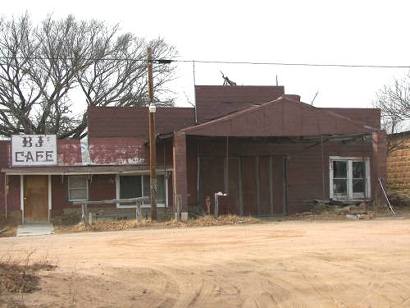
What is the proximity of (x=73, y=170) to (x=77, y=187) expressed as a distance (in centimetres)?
128

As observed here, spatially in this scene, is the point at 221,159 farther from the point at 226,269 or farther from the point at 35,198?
the point at 226,269

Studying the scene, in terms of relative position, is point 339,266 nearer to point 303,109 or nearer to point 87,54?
point 303,109

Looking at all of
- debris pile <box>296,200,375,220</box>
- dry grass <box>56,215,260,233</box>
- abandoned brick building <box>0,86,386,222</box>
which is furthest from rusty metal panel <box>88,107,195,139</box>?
debris pile <box>296,200,375,220</box>

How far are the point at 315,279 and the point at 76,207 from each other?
18758 mm

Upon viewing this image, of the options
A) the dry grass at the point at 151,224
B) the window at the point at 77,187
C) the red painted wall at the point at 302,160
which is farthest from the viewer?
the red painted wall at the point at 302,160

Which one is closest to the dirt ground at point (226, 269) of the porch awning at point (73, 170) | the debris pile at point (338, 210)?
the debris pile at point (338, 210)

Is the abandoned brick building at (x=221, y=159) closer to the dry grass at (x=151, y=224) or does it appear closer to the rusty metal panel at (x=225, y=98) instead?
the rusty metal panel at (x=225, y=98)

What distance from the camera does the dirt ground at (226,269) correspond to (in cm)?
969

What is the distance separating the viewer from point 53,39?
4472 centimetres

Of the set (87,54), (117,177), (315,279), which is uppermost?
(87,54)

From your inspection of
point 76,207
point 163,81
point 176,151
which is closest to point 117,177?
point 76,207

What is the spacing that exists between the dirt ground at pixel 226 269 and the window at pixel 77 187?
803cm

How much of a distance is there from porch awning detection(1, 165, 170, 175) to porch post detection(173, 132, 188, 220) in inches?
125

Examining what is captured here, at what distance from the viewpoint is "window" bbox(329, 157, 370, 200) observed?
31.6m
